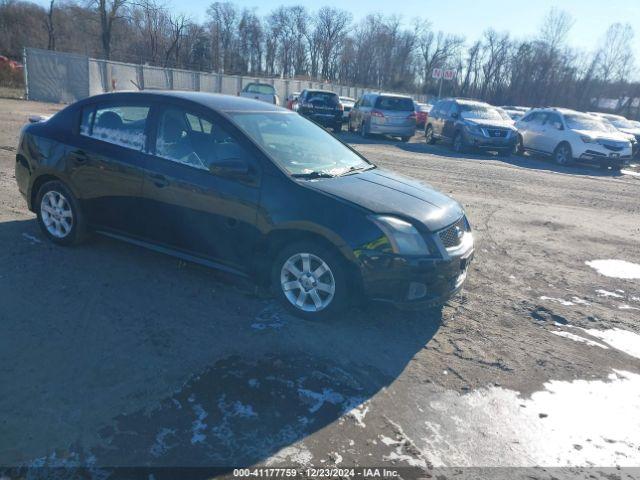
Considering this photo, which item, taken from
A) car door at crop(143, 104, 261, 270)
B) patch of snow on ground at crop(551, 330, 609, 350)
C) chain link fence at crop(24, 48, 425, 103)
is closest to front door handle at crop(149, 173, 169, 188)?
car door at crop(143, 104, 261, 270)

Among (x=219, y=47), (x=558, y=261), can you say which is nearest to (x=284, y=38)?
(x=219, y=47)

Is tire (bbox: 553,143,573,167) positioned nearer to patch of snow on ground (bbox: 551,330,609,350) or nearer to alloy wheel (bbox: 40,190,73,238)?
patch of snow on ground (bbox: 551,330,609,350)

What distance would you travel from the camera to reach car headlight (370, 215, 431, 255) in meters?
3.98

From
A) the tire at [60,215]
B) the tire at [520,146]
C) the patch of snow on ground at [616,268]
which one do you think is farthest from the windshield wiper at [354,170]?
the tire at [520,146]

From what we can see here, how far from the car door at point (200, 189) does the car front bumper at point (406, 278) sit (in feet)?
3.48

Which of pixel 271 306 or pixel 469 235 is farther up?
pixel 469 235

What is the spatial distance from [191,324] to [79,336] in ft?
2.68

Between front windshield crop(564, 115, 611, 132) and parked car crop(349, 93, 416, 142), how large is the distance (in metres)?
5.60

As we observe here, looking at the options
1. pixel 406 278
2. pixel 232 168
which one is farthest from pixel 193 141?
pixel 406 278

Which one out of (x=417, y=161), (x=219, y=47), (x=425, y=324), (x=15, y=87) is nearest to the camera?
(x=425, y=324)

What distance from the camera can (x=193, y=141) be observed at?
15.3 ft

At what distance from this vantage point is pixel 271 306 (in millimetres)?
4527

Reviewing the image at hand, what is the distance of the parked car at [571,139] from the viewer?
645 inches

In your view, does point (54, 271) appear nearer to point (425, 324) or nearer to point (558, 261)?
point (425, 324)
